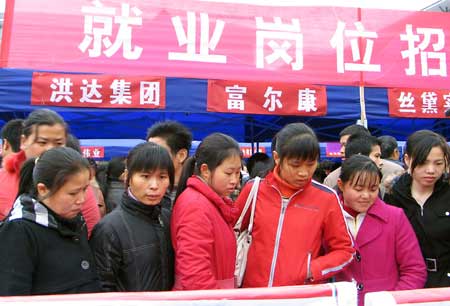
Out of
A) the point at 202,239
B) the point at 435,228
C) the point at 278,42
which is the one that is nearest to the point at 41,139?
the point at 202,239

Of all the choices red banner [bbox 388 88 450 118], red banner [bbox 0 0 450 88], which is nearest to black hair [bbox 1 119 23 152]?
red banner [bbox 0 0 450 88]

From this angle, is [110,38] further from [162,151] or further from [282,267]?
[282,267]

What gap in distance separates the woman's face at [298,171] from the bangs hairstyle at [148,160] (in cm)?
44

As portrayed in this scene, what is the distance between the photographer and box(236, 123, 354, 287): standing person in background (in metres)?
1.49

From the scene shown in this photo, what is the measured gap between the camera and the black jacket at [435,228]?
1.79 metres

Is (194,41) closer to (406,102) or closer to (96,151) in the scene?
(406,102)

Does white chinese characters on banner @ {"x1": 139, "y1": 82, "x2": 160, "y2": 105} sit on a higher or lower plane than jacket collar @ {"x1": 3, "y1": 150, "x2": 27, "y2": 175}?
higher

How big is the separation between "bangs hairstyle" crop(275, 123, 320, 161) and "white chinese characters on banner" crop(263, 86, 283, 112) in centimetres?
194

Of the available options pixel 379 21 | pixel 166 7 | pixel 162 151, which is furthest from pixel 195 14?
pixel 162 151

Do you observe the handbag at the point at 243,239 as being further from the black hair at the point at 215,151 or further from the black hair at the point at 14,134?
the black hair at the point at 14,134

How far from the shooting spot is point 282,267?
150 cm

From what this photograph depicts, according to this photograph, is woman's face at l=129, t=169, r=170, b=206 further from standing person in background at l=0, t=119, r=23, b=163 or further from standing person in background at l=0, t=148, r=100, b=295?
standing person in background at l=0, t=119, r=23, b=163

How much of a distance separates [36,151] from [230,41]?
218 cm

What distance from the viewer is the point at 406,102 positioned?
3.64 metres
